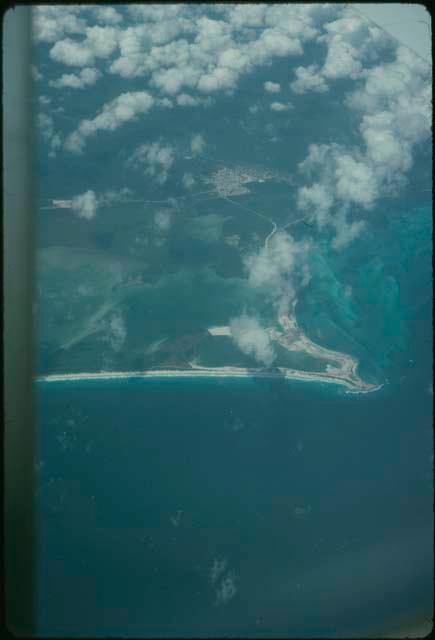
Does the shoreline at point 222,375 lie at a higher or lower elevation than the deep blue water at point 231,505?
higher

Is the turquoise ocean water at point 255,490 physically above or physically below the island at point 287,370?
below

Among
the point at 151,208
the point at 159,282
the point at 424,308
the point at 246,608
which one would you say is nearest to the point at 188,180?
the point at 151,208

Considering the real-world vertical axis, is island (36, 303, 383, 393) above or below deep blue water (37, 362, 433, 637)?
above

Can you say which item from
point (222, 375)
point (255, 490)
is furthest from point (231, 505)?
point (222, 375)

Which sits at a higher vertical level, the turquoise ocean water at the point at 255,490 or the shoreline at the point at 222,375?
the shoreline at the point at 222,375

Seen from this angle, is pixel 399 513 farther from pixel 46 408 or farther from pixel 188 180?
pixel 188 180

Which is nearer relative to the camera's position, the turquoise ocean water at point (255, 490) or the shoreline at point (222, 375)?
the turquoise ocean water at point (255, 490)

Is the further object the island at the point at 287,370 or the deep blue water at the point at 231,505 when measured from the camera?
the island at the point at 287,370

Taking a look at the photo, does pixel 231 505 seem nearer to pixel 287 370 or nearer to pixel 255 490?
pixel 255 490

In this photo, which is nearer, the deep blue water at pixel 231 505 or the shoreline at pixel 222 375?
the deep blue water at pixel 231 505
